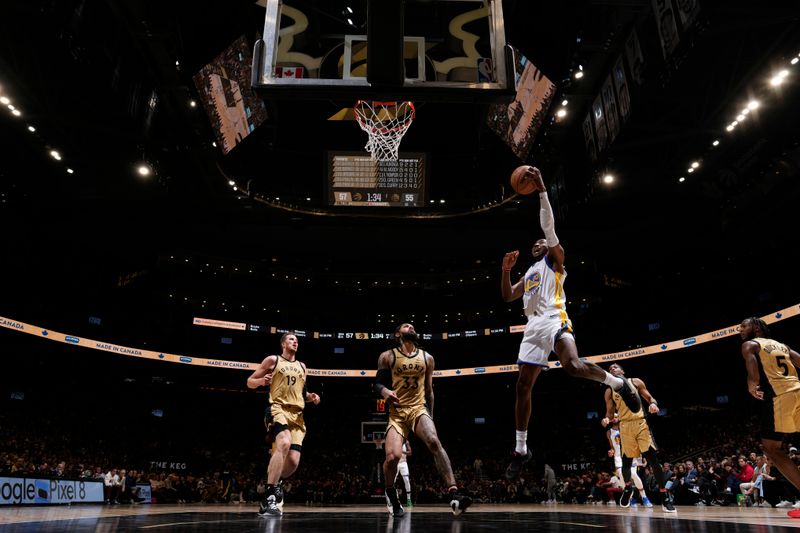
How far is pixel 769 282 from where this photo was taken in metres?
24.3

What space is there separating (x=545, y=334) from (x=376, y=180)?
1057cm

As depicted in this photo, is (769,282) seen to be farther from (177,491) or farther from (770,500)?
(177,491)

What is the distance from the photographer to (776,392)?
19.7ft

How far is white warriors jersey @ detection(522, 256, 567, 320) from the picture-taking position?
563 centimetres

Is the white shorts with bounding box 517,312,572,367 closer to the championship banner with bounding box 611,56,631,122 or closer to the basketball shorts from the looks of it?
the basketball shorts

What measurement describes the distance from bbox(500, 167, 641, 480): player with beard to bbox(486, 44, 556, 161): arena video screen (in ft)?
25.1

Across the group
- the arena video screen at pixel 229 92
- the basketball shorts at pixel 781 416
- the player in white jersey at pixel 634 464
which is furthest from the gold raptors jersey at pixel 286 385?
the arena video screen at pixel 229 92

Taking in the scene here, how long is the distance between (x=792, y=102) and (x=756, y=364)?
13.5 meters

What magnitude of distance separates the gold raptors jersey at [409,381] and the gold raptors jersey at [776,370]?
3.54 meters

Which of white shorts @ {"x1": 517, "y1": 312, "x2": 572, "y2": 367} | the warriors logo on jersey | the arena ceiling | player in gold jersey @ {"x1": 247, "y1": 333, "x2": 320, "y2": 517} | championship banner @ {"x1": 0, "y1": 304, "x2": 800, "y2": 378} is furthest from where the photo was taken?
championship banner @ {"x1": 0, "y1": 304, "x2": 800, "y2": 378}

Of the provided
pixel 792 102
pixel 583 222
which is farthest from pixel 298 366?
pixel 583 222

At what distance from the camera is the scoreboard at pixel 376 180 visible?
50.2ft

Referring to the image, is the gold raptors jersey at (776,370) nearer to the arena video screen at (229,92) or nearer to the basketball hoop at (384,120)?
the basketball hoop at (384,120)

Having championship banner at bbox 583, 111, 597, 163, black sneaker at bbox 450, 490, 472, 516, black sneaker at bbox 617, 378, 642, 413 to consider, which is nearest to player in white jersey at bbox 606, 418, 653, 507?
black sneaker at bbox 617, 378, 642, 413
